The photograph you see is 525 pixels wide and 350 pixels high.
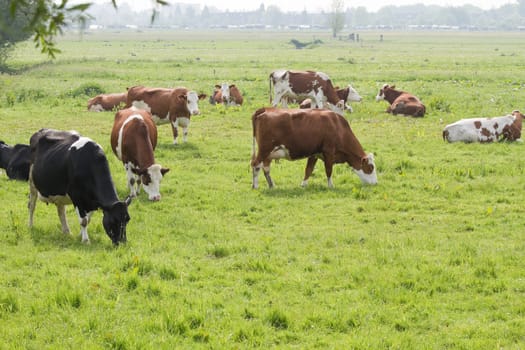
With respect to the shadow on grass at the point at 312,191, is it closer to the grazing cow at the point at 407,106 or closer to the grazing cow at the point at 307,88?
the grazing cow at the point at 307,88

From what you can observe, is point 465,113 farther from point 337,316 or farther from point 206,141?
point 337,316

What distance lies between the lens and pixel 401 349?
7.17m

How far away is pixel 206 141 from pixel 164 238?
9.82 metres

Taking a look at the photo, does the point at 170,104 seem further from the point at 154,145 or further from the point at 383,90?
the point at 383,90

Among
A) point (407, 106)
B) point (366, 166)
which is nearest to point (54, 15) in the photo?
point (366, 166)

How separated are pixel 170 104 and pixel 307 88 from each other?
7183 mm

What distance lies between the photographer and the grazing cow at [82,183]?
34.9 feet

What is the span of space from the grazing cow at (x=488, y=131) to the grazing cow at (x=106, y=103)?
1391 cm

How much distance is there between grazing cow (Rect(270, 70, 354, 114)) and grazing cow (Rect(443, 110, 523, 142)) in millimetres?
6686

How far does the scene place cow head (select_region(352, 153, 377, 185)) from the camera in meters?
15.2

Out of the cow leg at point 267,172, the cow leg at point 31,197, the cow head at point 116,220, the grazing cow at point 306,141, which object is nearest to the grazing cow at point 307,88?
the grazing cow at point 306,141

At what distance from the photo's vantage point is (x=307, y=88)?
26031 millimetres

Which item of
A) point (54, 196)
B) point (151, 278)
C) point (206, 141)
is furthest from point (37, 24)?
point (206, 141)

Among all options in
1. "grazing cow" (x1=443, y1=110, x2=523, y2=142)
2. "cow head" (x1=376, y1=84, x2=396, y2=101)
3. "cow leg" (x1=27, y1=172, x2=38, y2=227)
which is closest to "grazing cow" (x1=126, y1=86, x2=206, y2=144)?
"grazing cow" (x1=443, y1=110, x2=523, y2=142)
